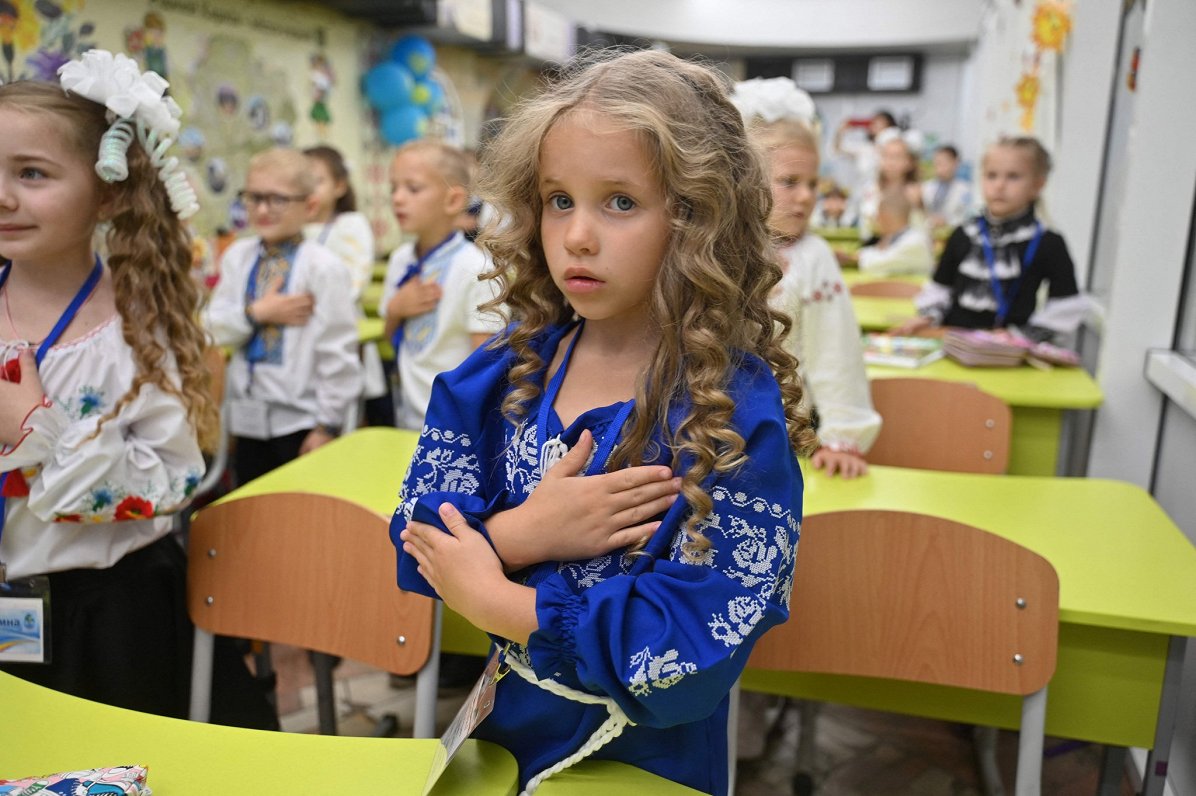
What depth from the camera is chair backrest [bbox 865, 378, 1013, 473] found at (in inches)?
82.6

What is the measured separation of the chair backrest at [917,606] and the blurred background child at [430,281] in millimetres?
1367

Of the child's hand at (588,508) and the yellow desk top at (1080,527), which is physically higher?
the child's hand at (588,508)

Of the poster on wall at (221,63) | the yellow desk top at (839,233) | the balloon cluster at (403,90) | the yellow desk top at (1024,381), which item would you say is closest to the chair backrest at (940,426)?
the yellow desk top at (1024,381)

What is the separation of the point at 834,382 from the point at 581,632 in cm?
126

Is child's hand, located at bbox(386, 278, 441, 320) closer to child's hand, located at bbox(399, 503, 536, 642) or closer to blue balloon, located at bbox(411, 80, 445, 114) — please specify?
child's hand, located at bbox(399, 503, 536, 642)

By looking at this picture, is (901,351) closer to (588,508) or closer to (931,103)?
(588,508)

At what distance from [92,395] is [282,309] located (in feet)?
4.46

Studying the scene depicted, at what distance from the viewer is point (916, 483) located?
73.5 inches

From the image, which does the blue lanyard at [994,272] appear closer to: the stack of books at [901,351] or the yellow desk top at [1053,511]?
the stack of books at [901,351]

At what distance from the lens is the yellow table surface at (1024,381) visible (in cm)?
243

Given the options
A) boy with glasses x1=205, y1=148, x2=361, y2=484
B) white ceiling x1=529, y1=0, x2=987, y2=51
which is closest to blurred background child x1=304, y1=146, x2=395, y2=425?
boy with glasses x1=205, y1=148, x2=361, y2=484

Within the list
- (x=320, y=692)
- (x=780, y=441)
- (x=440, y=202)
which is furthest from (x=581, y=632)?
(x=440, y=202)

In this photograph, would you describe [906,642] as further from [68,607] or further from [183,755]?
[68,607]

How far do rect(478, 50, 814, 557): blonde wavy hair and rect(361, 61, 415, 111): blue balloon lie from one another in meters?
5.44
